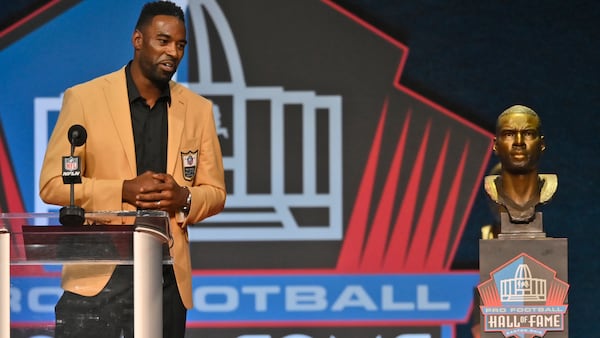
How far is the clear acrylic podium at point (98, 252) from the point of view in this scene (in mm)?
1842

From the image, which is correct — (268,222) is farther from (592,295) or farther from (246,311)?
(592,295)

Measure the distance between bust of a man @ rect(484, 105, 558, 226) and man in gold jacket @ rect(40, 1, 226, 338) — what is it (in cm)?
87

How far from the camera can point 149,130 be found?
9.16 ft

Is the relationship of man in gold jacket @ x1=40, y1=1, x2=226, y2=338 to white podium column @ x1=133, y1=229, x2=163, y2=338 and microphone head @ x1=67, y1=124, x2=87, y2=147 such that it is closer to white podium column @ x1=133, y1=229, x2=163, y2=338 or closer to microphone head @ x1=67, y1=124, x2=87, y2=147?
microphone head @ x1=67, y1=124, x2=87, y2=147

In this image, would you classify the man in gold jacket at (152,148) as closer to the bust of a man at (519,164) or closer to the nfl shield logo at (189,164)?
the nfl shield logo at (189,164)

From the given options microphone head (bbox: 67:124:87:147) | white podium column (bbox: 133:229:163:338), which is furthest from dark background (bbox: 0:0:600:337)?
white podium column (bbox: 133:229:163:338)

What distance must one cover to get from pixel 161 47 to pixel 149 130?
0.71ft

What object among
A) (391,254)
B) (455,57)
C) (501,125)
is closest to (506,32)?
(455,57)

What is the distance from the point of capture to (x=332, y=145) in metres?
4.48

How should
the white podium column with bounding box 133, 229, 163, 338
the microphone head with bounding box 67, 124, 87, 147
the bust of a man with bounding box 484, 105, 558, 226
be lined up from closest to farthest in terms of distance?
the white podium column with bounding box 133, 229, 163, 338
the microphone head with bounding box 67, 124, 87, 147
the bust of a man with bounding box 484, 105, 558, 226

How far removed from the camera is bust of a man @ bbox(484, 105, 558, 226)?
10.2ft

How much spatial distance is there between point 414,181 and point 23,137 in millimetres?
1645

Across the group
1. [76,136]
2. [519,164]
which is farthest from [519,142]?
[76,136]

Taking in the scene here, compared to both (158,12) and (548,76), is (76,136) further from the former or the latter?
(548,76)
